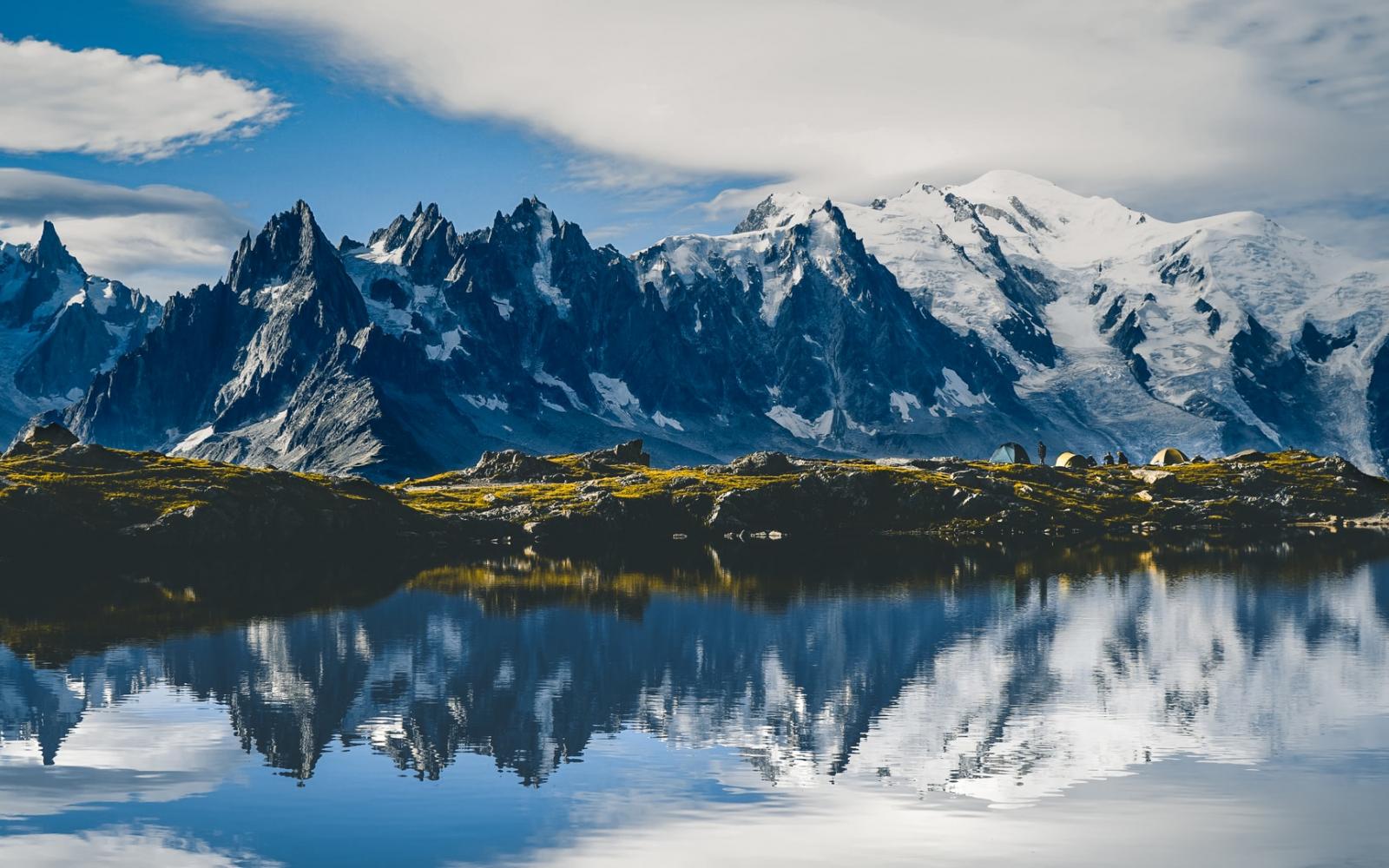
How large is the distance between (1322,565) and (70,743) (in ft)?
440

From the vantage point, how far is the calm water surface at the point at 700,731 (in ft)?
177

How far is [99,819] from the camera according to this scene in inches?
2229

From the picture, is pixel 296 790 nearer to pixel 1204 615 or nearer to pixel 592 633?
pixel 592 633

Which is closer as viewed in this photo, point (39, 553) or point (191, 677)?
point (191, 677)

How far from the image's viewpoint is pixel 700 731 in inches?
2852

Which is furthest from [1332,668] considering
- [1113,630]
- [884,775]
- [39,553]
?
[39,553]

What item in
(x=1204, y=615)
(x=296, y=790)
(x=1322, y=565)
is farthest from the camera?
(x=1322, y=565)

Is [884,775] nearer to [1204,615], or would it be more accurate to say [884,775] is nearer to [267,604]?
[1204,615]

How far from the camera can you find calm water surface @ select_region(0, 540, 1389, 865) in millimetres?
53844

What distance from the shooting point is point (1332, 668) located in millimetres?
92500

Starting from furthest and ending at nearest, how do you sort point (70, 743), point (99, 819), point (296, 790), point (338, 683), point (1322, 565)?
point (1322, 565), point (338, 683), point (70, 743), point (296, 790), point (99, 819)

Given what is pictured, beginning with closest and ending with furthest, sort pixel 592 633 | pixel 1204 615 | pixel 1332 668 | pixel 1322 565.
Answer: pixel 1332 668 → pixel 592 633 → pixel 1204 615 → pixel 1322 565

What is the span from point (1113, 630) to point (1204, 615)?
12.9 metres


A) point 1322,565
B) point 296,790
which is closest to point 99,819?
point 296,790
